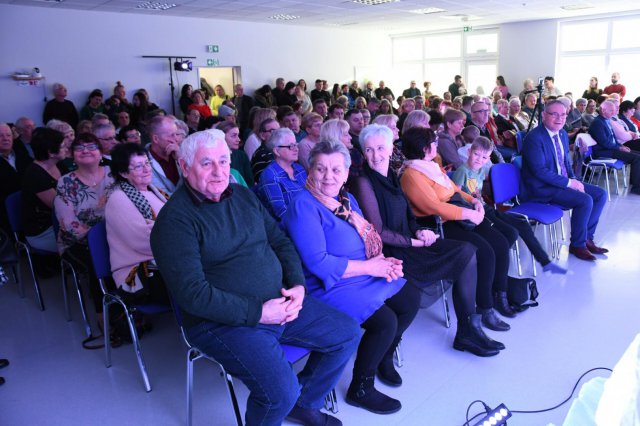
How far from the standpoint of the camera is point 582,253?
3826 millimetres

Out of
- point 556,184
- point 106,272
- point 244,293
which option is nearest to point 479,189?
point 556,184

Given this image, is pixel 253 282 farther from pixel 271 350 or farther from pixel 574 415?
pixel 574 415

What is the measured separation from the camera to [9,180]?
12.7 feet

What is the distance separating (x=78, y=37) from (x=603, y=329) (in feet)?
29.3

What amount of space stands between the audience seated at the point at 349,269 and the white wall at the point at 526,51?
12511 mm

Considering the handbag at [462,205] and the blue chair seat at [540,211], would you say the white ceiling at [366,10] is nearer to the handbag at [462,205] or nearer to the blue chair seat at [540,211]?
the blue chair seat at [540,211]

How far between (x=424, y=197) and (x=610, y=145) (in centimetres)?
432

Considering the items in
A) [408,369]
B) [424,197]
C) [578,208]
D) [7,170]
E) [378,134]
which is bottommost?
[408,369]

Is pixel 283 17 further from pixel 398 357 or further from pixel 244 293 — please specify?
pixel 244 293

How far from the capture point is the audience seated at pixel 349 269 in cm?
212

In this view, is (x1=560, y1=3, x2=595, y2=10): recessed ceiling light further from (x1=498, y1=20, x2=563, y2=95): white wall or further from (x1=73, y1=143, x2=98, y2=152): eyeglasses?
(x1=73, y1=143, x2=98, y2=152): eyeglasses

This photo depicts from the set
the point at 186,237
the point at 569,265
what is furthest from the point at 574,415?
the point at 569,265

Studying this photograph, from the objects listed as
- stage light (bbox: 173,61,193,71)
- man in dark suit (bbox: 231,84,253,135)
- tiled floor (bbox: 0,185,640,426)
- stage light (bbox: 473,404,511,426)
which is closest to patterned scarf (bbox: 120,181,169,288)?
tiled floor (bbox: 0,185,640,426)

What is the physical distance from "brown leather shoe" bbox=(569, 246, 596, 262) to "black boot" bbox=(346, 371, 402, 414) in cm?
243
